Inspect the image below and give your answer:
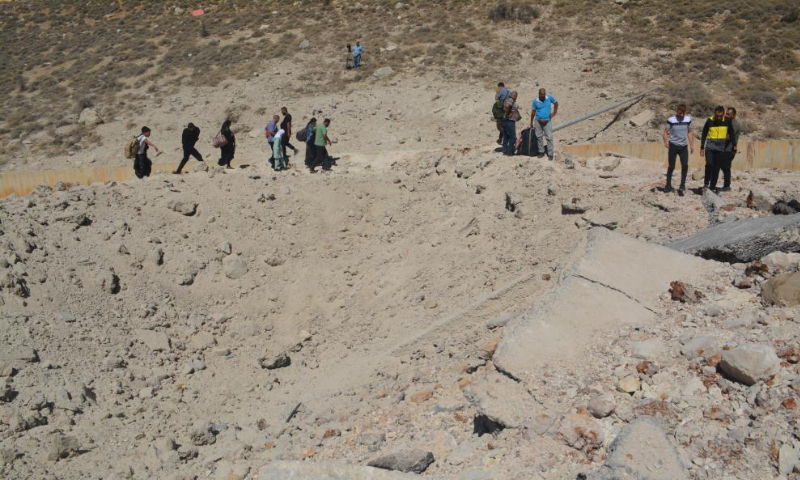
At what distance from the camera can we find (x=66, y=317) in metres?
8.20

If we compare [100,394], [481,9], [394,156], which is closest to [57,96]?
[481,9]

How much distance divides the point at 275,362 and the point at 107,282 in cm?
251

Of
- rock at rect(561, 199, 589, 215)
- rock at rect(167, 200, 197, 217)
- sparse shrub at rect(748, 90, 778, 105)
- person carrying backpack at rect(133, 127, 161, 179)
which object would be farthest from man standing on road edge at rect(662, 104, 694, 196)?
sparse shrub at rect(748, 90, 778, 105)

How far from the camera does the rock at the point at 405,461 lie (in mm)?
5047

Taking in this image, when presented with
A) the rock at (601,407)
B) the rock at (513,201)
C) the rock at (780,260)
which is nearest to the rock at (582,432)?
the rock at (601,407)

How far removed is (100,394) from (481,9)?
2375 centimetres

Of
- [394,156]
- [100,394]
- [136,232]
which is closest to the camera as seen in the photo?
[100,394]

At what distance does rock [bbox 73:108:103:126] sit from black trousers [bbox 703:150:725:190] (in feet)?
69.3

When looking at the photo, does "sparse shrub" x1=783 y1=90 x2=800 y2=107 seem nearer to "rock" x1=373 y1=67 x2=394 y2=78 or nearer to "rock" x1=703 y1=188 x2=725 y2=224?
"rock" x1=373 y1=67 x2=394 y2=78

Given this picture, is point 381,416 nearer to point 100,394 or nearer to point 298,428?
point 298,428

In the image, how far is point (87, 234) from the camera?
9.78m

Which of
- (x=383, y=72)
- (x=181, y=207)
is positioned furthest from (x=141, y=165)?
(x=383, y=72)

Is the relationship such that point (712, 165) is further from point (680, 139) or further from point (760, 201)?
point (760, 201)

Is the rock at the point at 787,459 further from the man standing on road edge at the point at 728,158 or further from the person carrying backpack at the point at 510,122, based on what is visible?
the person carrying backpack at the point at 510,122
